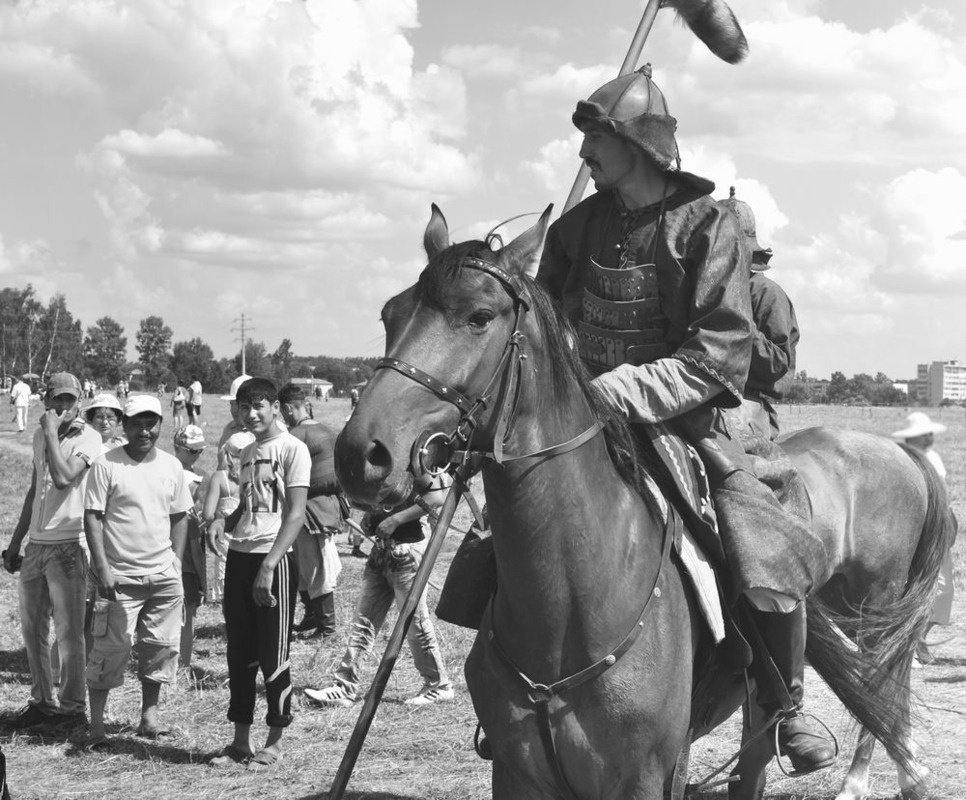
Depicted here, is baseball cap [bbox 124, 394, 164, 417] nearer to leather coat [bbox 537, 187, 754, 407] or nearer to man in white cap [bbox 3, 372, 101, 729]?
man in white cap [bbox 3, 372, 101, 729]

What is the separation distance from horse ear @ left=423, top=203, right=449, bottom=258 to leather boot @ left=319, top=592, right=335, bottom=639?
6.89 m

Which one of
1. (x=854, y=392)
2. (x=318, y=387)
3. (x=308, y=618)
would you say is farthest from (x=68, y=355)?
(x=308, y=618)

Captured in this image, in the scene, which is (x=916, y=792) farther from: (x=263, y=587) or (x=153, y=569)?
(x=153, y=569)

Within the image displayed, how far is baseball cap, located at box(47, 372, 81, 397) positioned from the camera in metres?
7.69

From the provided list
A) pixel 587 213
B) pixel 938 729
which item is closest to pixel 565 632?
pixel 587 213

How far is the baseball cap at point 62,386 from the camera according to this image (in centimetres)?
769

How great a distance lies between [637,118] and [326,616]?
684cm

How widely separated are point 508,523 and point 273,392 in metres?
4.15

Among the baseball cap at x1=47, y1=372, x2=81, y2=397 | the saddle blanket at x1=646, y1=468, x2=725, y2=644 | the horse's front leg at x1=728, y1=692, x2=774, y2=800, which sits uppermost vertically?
the baseball cap at x1=47, y1=372, x2=81, y2=397

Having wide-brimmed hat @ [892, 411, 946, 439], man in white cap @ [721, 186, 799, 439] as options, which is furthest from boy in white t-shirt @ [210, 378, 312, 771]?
wide-brimmed hat @ [892, 411, 946, 439]

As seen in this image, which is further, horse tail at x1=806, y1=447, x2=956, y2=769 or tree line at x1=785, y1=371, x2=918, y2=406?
tree line at x1=785, y1=371, x2=918, y2=406

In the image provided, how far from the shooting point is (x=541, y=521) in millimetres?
3230

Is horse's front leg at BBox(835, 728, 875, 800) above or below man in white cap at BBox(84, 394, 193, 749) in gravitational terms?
below

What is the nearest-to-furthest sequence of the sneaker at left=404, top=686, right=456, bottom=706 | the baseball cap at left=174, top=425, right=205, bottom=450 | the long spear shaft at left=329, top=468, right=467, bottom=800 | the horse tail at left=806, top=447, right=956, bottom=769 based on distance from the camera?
the long spear shaft at left=329, top=468, right=467, bottom=800 → the horse tail at left=806, top=447, right=956, bottom=769 → the sneaker at left=404, top=686, right=456, bottom=706 → the baseball cap at left=174, top=425, right=205, bottom=450
